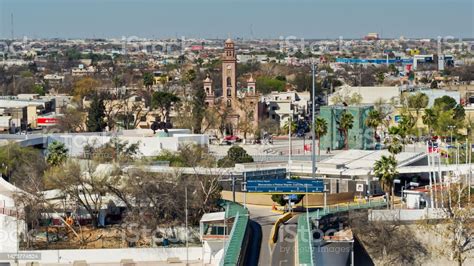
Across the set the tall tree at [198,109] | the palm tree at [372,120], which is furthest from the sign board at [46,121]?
the palm tree at [372,120]

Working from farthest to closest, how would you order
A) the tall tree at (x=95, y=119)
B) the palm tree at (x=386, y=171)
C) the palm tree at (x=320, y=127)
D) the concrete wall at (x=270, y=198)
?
the tall tree at (x=95, y=119) → the palm tree at (x=320, y=127) → the palm tree at (x=386, y=171) → the concrete wall at (x=270, y=198)

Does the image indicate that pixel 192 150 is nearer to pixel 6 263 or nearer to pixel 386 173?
pixel 386 173

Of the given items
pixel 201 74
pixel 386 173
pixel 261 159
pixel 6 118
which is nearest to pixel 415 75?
pixel 201 74

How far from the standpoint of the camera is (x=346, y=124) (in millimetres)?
47406

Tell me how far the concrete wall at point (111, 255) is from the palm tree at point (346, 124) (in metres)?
18.9

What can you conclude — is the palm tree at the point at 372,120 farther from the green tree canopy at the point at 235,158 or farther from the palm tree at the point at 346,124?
the green tree canopy at the point at 235,158

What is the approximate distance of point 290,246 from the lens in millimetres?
27281

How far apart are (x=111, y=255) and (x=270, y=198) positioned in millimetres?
6423

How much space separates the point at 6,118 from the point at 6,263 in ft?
104

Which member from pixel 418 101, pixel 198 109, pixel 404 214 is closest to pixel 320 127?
pixel 198 109

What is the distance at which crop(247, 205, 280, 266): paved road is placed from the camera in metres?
25.9

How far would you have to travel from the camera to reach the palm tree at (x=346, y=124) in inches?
1865

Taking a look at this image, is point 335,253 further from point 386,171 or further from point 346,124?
point 346,124

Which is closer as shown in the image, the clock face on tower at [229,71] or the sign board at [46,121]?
the clock face on tower at [229,71]
